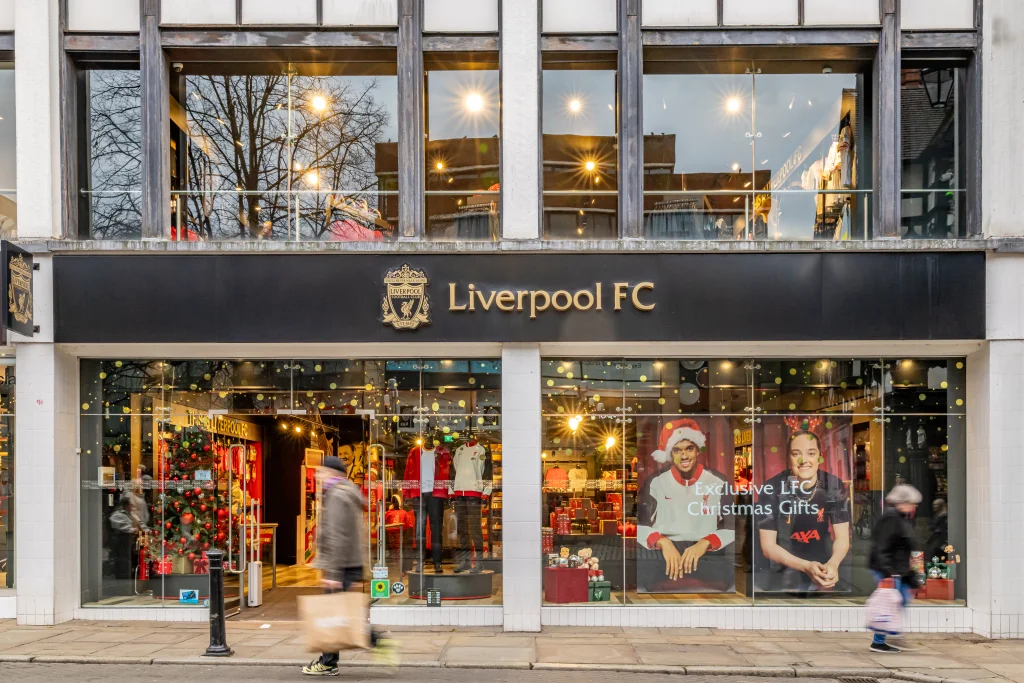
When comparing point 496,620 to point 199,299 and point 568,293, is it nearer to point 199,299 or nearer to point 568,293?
point 568,293

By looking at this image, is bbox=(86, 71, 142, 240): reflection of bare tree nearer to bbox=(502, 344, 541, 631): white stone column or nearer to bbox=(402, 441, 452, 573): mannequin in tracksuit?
bbox=(402, 441, 452, 573): mannequin in tracksuit

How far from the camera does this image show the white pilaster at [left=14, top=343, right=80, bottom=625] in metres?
11.0

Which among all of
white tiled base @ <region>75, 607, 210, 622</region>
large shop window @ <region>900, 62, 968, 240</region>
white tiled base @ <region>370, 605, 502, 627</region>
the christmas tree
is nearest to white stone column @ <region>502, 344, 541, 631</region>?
white tiled base @ <region>370, 605, 502, 627</region>

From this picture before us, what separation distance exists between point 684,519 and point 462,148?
5.64 meters

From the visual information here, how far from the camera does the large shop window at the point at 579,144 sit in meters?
11.5

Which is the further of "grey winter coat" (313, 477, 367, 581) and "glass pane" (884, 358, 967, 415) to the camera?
"glass pane" (884, 358, 967, 415)

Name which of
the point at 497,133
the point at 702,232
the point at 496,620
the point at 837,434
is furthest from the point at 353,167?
the point at 837,434

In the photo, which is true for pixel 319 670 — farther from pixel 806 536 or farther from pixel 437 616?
pixel 806 536

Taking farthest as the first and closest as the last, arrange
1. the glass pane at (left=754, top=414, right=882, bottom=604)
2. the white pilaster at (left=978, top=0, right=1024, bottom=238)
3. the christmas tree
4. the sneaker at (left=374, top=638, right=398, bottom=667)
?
the christmas tree → the glass pane at (left=754, top=414, right=882, bottom=604) → the white pilaster at (left=978, top=0, right=1024, bottom=238) → the sneaker at (left=374, top=638, right=398, bottom=667)

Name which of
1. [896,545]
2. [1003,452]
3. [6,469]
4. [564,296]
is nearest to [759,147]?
[564,296]

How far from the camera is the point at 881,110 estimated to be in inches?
446

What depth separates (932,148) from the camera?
11.6 meters

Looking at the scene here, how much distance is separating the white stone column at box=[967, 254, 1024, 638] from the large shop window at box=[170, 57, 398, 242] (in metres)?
7.53

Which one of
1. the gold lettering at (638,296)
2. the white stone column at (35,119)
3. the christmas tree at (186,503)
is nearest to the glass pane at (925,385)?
the gold lettering at (638,296)
